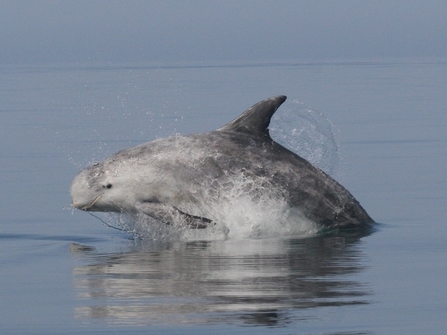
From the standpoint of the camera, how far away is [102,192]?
1546cm

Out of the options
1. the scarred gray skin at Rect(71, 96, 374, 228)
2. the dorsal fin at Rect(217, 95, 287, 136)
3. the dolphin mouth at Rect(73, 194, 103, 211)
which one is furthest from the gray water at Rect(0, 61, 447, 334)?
the dorsal fin at Rect(217, 95, 287, 136)

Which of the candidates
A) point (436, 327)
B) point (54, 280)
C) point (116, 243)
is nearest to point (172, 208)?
point (116, 243)

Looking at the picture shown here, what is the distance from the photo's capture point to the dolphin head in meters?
15.4

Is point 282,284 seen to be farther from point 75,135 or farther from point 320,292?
point 75,135

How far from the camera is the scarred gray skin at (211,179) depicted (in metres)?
15.1

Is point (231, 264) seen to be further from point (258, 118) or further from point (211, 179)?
point (258, 118)

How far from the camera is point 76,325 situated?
365 inches

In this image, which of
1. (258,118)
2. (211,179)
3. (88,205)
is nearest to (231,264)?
(211,179)

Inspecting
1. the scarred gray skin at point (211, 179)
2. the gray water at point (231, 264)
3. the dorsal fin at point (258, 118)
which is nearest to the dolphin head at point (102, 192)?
the scarred gray skin at point (211, 179)

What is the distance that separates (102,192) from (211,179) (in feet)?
4.97

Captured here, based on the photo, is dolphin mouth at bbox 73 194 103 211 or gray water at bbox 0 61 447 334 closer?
gray water at bbox 0 61 447 334

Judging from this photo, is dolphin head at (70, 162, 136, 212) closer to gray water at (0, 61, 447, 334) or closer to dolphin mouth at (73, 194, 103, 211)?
dolphin mouth at (73, 194, 103, 211)

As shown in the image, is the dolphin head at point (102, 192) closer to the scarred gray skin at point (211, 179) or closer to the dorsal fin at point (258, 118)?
the scarred gray skin at point (211, 179)

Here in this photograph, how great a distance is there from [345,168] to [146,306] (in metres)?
11.7
